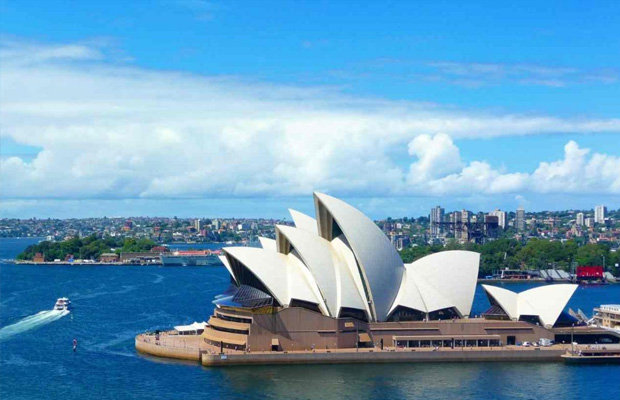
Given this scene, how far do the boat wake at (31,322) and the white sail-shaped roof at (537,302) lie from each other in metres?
32.0

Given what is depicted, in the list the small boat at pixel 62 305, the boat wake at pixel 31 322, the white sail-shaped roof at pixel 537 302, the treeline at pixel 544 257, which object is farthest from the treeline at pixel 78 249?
the white sail-shaped roof at pixel 537 302

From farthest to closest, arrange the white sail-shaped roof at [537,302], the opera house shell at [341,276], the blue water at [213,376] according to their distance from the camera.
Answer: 1. the white sail-shaped roof at [537,302]
2. the opera house shell at [341,276]
3. the blue water at [213,376]

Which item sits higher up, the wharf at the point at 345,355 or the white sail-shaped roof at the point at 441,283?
the white sail-shaped roof at the point at 441,283

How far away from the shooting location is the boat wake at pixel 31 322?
2491 inches

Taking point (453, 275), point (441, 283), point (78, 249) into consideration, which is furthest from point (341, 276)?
point (78, 249)

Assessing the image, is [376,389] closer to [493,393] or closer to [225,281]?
[493,393]

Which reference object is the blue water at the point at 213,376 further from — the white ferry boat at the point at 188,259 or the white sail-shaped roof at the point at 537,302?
the white ferry boat at the point at 188,259

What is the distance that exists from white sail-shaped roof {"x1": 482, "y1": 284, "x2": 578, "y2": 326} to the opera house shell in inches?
83.3

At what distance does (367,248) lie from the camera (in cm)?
5597

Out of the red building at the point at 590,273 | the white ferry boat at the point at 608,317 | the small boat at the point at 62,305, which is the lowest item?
the small boat at the point at 62,305

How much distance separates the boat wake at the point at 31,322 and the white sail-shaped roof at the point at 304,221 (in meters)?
20.5

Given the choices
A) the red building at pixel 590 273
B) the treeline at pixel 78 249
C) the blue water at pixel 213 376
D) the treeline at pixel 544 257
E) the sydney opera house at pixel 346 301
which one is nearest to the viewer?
the blue water at pixel 213 376

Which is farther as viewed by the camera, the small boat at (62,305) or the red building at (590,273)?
the red building at (590,273)

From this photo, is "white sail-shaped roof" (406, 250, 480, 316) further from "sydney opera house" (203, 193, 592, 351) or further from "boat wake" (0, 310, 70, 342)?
"boat wake" (0, 310, 70, 342)
